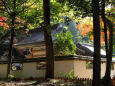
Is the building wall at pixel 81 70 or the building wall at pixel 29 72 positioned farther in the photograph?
the building wall at pixel 29 72

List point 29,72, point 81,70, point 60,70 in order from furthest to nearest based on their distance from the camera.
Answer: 1. point 29,72
2. point 81,70
3. point 60,70

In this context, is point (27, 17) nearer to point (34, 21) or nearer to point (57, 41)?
point (34, 21)

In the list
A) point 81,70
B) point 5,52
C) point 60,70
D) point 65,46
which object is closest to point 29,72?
point 60,70

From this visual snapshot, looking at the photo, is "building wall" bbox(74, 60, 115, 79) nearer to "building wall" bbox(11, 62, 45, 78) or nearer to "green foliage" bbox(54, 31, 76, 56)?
"green foliage" bbox(54, 31, 76, 56)

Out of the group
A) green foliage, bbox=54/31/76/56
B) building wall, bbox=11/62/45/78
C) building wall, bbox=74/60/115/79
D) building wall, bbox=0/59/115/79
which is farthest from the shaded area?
building wall, bbox=74/60/115/79

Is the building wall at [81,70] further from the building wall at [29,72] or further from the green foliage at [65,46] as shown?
the building wall at [29,72]

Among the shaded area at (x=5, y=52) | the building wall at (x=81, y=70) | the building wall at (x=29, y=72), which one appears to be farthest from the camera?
the shaded area at (x=5, y=52)

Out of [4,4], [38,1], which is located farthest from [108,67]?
[4,4]

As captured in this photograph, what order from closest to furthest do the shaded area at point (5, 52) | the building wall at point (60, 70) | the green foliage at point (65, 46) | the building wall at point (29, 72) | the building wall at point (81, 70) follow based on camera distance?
the building wall at point (60, 70)
the building wall at point (81, 70)
the building wall at point (29, 72)
the green foliage at point (65, 46)
the shaded area at point (5, 52)

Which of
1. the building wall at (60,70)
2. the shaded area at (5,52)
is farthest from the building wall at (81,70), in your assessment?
the shaded area at (5,52)

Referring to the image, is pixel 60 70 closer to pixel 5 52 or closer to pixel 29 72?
pixel 29 72

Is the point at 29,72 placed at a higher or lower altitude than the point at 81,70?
lower

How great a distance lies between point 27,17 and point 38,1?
2.82 m

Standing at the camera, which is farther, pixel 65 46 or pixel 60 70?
pixel 65 46
